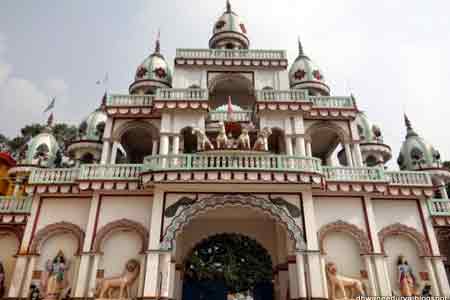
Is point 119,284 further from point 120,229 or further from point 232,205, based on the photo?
point 232,205

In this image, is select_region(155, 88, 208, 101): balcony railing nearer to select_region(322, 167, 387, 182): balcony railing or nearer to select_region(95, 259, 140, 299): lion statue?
select_region(322, 167, 387, 182): balcony railing

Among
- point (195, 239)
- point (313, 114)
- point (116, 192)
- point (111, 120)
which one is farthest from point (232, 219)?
point (111, 120)

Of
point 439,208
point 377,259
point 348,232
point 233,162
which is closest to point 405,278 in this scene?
point 377,259

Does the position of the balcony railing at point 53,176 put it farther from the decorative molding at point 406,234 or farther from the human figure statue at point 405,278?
the human figure statue at point 405,278

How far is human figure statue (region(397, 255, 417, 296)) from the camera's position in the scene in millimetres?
13633

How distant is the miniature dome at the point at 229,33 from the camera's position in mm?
22484

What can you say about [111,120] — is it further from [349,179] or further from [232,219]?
[349,179]

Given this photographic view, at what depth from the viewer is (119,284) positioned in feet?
43.5

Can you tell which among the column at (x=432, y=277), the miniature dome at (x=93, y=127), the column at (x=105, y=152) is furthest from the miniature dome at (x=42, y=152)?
the column at (x=432, y=277)

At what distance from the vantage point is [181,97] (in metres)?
17.0

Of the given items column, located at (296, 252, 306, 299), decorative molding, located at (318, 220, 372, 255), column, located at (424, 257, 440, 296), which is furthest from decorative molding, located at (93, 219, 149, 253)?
column, located at (424, 257, 440, 296)

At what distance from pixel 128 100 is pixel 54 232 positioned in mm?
7901

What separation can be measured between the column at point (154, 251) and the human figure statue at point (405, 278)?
10.6m

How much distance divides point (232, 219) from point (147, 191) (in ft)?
16.7
